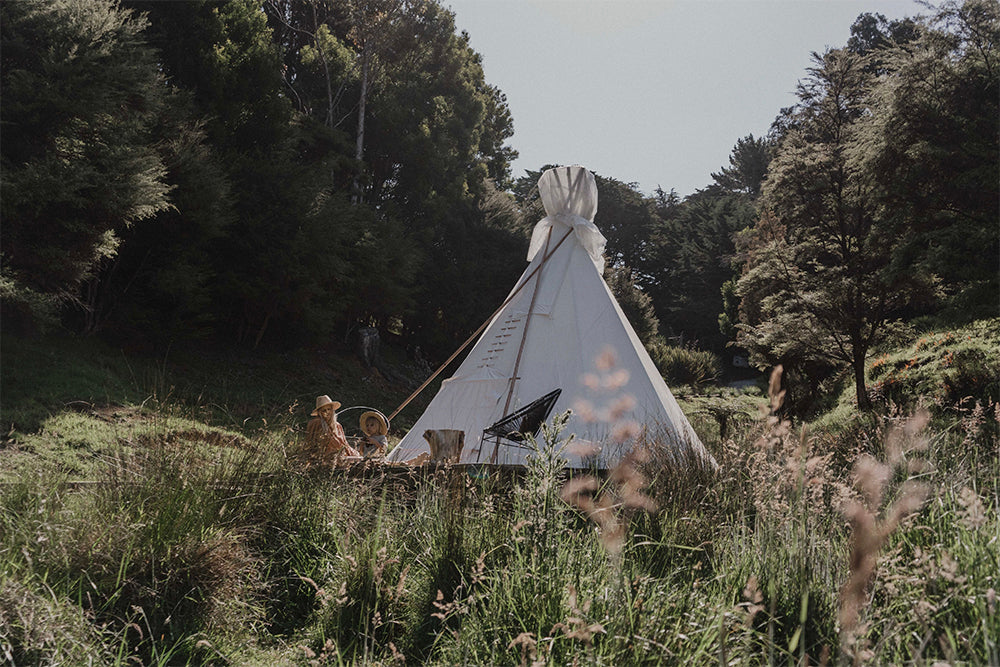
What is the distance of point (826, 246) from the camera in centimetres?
1074

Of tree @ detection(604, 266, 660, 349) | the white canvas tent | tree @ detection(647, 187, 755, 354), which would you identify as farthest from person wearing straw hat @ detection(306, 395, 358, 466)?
tree @ detection(647, 187, 755, 354)

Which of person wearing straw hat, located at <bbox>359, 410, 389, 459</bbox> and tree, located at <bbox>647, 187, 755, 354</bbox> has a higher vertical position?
tree, located at <bbox>647, 187, 755, 354</bbox>

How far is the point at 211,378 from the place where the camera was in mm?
10727

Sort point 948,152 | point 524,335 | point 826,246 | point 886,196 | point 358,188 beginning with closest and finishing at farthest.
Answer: point 524,335 < point 948,152 < point 886,196 < point 826,246 < point 358,188

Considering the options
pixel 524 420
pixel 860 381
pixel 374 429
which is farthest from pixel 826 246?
pixel 374 429

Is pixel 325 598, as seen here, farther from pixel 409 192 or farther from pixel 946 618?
pixel 409 192

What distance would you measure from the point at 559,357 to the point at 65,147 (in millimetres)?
6368

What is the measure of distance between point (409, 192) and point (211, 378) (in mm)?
9272

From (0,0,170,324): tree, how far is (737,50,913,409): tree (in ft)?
31.0

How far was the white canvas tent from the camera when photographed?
5883 millimetres

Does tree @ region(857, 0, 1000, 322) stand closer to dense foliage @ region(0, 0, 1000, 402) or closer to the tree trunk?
dense foliage @ region(0, 0, 1000, 402)

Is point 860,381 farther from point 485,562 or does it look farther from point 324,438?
point 485,562

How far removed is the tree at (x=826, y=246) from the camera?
1005 centimetres

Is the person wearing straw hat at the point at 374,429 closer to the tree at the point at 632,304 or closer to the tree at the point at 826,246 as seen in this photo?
the tree at the point at 826,246
